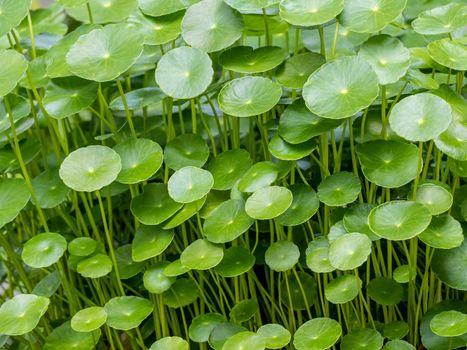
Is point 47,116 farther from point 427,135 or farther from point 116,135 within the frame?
point 427,135

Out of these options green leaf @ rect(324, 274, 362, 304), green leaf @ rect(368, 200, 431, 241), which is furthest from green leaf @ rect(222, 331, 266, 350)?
green leaf @ rect(368, 200, 431, 241)

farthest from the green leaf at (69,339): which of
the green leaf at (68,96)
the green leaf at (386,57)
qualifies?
the green leaf at (386,57)

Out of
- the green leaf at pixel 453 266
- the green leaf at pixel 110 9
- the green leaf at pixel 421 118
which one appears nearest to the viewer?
the green leaf at pixel 421 118

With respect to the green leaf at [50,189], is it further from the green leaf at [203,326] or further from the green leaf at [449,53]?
the green leaf at [449,53]

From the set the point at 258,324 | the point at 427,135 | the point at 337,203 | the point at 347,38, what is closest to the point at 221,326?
the point at 258,324

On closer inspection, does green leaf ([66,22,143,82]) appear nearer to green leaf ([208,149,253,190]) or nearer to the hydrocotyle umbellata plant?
the hydrocotyle umbellata plant

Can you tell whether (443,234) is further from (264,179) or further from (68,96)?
(68,96)

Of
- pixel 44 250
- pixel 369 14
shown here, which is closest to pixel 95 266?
pixel 44 250
